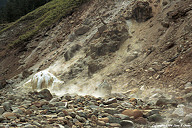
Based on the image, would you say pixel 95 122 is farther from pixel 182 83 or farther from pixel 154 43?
pixel 154 43

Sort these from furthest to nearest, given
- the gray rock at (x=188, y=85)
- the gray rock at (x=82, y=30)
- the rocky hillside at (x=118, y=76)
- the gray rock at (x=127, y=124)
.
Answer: the gray rock at (x=82, y=30), the gray rock at (x=188, y=85), the rocky hillside at (x=118, y=76), the gray rock at (x=127, y=124)

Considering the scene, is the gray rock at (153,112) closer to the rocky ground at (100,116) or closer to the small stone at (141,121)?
the rocky ground at (100,116)

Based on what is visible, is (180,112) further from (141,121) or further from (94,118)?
(94,118)

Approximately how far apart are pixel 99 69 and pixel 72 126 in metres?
8.27

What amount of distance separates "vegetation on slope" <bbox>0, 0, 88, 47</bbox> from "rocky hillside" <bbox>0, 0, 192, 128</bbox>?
7.17 meters

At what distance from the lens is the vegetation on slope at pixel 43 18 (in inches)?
1138

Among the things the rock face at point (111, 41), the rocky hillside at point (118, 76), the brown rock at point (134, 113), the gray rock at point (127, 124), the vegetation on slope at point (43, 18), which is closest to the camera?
the gray rock at point (127, 124)

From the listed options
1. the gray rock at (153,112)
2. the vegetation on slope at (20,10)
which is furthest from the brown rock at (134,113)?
the vegetation on slope at (20,10)

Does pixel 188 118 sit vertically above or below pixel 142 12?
below

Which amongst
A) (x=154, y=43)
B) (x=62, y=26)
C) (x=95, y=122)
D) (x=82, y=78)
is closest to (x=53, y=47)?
(x=62, y=26)

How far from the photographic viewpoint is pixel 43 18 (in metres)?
37.2

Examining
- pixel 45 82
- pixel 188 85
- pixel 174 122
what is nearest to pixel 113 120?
pixel 174 122

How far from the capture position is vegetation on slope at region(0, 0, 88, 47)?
28.9 m

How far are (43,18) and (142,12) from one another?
87.7ft
